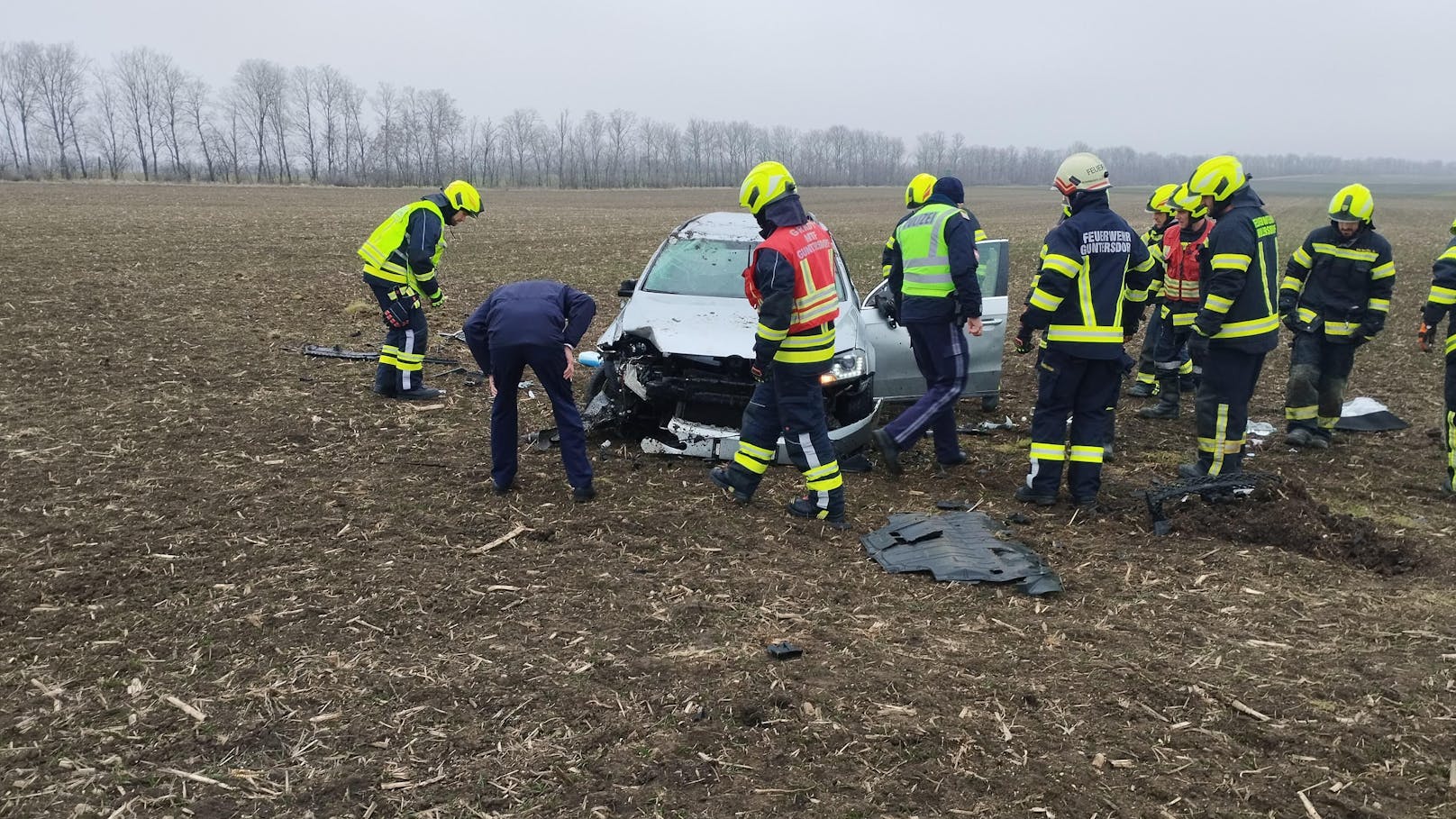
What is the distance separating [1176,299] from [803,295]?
442cm

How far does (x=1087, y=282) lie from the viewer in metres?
5.60

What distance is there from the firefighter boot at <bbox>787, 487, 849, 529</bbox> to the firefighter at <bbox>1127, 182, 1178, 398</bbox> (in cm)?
430

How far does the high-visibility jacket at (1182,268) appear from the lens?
764 centimetres

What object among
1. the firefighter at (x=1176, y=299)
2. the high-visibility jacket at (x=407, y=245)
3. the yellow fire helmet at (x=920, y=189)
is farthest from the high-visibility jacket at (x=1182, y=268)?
the high-visibility jacket at (x=407, y=245)

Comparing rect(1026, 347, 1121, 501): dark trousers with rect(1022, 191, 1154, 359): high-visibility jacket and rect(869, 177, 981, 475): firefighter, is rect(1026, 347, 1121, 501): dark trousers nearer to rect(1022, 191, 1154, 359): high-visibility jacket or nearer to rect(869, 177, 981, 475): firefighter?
rect(1022, 191, 1154, 359): high-visibility jacket

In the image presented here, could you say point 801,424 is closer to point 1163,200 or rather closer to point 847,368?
point 847,368

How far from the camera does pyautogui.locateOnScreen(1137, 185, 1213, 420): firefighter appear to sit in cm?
769

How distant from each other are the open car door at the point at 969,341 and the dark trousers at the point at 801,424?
162cm

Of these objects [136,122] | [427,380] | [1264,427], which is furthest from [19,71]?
[1264,427]

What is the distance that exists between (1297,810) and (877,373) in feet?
15.0

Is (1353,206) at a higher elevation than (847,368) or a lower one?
higher

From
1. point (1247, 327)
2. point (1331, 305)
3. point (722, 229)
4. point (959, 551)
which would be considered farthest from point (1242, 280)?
point (722, 229)

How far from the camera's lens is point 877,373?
7066 millimetres

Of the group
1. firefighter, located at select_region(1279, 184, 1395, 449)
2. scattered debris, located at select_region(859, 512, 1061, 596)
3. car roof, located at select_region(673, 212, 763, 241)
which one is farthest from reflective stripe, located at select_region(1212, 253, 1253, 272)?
car roof, located at select_region(673, 212, 763, 241)
